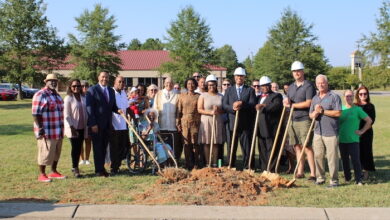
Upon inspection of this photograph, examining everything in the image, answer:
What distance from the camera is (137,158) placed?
8.73 meters

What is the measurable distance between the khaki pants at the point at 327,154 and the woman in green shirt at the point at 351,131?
36cm

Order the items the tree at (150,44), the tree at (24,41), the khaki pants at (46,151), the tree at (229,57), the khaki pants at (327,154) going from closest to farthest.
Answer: the khaki pants at (327,154) → the khaki pants at (46,151) → the tree at (24,41) → the tree at (229,57) → the tree at (150,44)

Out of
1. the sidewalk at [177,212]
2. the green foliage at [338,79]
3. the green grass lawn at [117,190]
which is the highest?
the green foliage at [338,79]

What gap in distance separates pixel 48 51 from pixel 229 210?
38.6 m

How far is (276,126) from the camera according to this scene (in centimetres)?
864

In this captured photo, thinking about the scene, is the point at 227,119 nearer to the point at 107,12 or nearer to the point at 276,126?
the point at 276,126

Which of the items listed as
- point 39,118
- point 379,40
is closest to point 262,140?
point 39,118

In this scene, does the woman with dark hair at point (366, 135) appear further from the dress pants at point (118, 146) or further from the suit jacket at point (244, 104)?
the dress pants at point (118, 146)

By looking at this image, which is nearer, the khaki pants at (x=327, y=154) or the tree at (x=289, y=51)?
the khaki pants at (x=327, y=154)

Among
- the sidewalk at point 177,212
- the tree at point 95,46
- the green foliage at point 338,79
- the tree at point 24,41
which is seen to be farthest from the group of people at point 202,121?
the green foliage at point 338,79

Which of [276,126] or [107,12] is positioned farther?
[107,12]

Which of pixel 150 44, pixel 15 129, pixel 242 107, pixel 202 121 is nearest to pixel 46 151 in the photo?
pixel 202 121

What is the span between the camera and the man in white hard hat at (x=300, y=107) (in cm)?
771

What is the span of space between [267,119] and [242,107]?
1.90 feet
